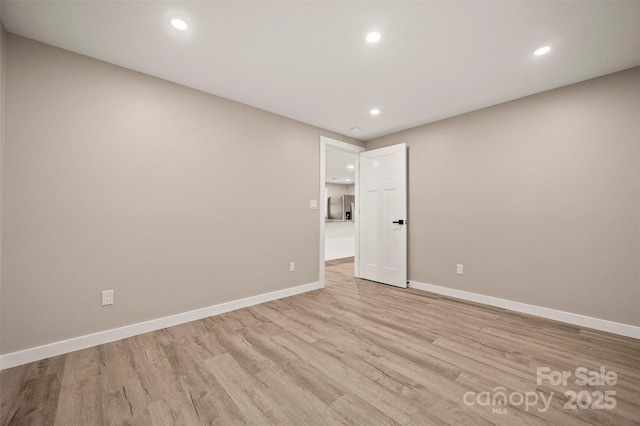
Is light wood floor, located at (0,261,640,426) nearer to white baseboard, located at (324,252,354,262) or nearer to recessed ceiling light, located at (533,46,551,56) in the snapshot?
recessed ceiling light, located at (533,46,551,56)

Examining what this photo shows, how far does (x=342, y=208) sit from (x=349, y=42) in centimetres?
672

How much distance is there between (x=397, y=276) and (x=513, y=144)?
2.24m

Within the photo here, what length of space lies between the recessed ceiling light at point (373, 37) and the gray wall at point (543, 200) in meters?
2.05

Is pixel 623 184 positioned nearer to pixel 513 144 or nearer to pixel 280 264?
pixel 513 144

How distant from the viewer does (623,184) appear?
2355 mm

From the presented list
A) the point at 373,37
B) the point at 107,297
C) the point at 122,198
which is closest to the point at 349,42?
the point at 373,37

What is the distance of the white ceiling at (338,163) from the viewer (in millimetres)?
5441

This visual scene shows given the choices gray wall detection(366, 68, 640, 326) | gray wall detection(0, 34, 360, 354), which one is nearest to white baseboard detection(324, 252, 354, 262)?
gray wall detection(366, 68, 640, 326)

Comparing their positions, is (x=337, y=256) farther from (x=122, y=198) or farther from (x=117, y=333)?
(x=122, y=198)

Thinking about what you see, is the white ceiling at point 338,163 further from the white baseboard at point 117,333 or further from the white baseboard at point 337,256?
the white baseboard at point 117,333

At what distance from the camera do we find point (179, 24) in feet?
5.95

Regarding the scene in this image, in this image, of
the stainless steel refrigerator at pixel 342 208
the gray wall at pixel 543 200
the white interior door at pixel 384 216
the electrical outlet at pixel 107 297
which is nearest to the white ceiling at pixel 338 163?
the stainless steel refrigerator at pixel 342 208

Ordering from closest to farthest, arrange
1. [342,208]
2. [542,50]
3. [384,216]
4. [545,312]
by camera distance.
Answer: [542,50], [545,312], [384,216], [342,208]

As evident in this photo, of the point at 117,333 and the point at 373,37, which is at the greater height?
the point at 373,37
